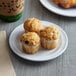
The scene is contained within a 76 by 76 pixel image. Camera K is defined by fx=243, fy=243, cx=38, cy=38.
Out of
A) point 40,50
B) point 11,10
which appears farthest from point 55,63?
point 11,10

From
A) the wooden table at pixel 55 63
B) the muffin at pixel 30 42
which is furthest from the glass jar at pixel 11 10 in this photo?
the muffin at pixel 30 42

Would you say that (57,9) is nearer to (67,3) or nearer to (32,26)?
(67,3)

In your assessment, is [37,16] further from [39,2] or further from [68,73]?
[68,73]

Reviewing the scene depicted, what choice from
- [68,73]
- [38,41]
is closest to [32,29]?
[38,41]

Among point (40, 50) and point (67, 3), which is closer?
point (40, 50)

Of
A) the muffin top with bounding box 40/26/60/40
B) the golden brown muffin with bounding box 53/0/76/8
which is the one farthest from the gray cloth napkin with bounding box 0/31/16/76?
the golden brown muffin with bounding box 53/0/76/8

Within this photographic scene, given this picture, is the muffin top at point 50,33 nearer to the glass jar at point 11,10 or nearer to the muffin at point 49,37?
the muffin at point 49,37

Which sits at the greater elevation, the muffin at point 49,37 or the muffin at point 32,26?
the muffin at point 32,26
